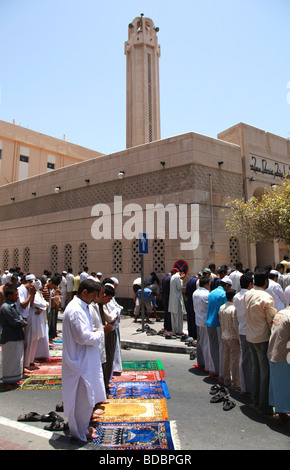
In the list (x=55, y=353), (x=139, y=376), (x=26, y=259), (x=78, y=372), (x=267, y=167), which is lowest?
(x=55, y=353)

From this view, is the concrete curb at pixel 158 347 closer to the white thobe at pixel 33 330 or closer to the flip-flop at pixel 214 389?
the white thobe at pixel 33 330

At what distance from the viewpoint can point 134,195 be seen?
1242 centimetres

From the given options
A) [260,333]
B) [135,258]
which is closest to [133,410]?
[260,333]

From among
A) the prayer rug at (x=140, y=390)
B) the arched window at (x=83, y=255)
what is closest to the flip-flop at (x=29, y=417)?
the prayer rug at (x=140, y=390)

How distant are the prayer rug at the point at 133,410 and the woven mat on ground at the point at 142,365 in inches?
56.2

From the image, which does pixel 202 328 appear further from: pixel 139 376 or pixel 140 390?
pixel 140 390

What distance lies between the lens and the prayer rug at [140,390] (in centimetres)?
439

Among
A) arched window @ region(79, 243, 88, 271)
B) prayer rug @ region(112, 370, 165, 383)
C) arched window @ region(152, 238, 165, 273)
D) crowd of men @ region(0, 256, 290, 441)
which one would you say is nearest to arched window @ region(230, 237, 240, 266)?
arched window @ region(152, 238, 165, 273)

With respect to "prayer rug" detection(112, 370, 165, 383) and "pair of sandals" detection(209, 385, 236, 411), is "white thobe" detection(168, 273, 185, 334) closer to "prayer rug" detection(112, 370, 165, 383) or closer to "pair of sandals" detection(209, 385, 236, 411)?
"prayer rug" detection(112, 370, 165, 383)

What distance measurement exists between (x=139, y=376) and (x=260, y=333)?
2279mm

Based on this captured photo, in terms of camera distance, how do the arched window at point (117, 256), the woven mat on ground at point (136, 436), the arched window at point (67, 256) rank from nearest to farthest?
the woven mat on ground at point (136, 436) < the arched window at point (117, 256) < the arched window at point (67, 256)

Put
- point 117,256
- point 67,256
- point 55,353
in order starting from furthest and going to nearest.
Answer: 1. point 67,256
2. point 117,256
3. point 55,353

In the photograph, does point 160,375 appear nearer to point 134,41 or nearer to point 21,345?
point 21,345

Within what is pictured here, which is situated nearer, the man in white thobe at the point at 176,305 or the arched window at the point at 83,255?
the man in white thobe at the point at 176,305
